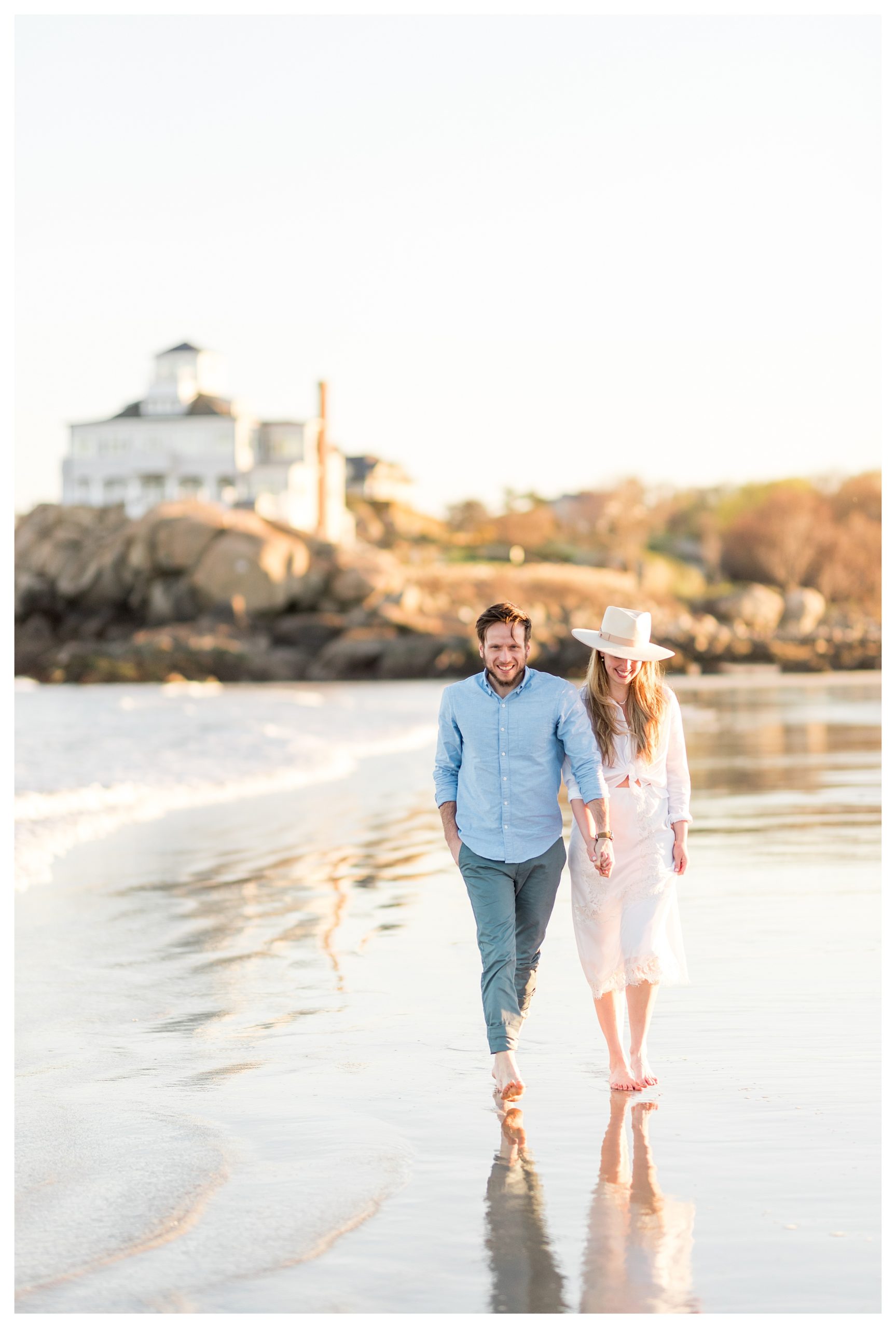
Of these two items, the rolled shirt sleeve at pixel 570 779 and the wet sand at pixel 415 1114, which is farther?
the rolled shirt sleeve at pixel 570 779

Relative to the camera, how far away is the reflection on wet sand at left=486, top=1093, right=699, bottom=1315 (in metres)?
3.54

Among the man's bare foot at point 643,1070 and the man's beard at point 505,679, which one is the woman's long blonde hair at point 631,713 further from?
the man's bare foot at point 643,1070

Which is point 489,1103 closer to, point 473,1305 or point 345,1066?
point 345,1066

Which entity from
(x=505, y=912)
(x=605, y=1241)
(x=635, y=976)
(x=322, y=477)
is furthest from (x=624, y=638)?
(x=322, y=477)

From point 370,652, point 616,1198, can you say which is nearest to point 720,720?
point 616,1198

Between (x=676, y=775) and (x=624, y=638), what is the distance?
558 mm

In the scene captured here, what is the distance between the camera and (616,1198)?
13.7 feet

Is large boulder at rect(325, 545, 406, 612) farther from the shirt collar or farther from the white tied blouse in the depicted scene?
the shirt collar

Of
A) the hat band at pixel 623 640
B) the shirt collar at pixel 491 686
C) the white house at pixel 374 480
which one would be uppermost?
the white house at pixel 374 480

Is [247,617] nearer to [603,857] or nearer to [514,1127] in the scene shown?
[603,857]

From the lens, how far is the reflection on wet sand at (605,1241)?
3.54 metres

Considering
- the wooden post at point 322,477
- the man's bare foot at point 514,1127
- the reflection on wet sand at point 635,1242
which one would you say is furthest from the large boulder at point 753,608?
the reflection on wet sand at point 635,1242

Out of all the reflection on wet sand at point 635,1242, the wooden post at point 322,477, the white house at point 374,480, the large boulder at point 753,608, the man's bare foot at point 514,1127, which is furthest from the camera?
the white house at point 374,480

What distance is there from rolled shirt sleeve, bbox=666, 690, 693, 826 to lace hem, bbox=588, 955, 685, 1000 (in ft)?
1.67
